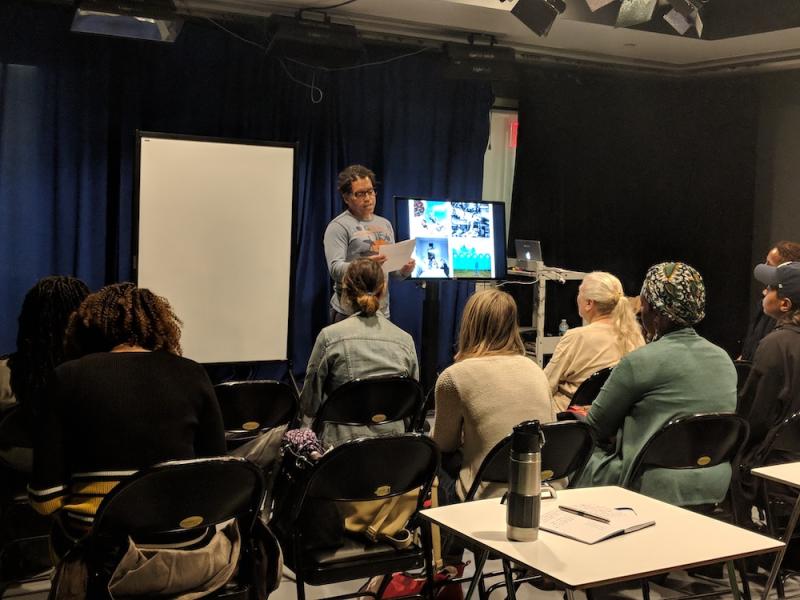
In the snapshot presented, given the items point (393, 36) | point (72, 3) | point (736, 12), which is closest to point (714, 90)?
point (736, 12)

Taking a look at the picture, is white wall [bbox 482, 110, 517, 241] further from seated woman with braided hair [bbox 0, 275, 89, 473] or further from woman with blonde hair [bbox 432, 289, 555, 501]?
seated woman with braided hair [bbox 0, 275, 89, 473]

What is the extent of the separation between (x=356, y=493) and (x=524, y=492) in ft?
2.37

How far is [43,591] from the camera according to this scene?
3180 mm

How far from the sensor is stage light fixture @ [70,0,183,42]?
195 inches

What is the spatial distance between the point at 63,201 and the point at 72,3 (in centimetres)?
122

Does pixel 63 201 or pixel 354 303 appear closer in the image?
pixel 354 303

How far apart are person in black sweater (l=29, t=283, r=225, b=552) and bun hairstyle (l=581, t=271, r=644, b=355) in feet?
6.93

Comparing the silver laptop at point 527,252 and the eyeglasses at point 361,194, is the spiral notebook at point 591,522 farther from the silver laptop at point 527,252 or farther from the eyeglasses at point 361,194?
the silver laptop at point 527,252

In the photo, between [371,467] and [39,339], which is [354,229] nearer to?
[39,339]

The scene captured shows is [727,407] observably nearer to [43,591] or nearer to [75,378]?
[75,378]

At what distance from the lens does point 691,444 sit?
9.51 ft

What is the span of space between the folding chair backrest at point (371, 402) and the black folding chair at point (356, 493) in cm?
66

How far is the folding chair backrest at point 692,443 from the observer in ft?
9.29

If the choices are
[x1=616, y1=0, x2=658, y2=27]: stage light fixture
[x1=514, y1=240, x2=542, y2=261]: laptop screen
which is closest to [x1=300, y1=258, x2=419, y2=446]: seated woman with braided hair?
[x1=616, y1=0, x2=658, y2=27]: stage light fixture
